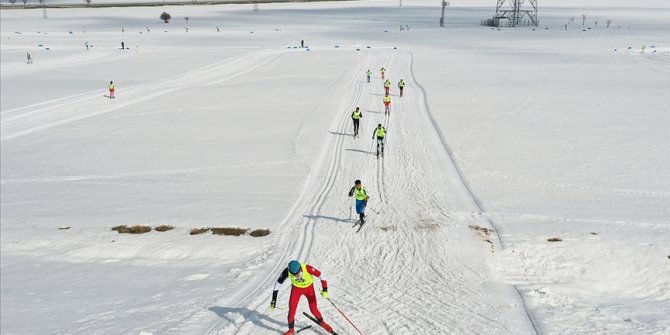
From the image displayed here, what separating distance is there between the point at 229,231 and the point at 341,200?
4.25 metres

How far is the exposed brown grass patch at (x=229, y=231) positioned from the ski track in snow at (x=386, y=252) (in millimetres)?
1361

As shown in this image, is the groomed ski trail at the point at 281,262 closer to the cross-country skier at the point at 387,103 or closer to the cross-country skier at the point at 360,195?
the cross-country skier at the point at 360,195

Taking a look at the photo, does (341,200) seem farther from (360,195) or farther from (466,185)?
(466,185)

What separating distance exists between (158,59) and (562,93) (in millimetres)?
45009

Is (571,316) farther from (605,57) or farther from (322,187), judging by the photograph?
(605,57)

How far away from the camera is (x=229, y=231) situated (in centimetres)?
1611

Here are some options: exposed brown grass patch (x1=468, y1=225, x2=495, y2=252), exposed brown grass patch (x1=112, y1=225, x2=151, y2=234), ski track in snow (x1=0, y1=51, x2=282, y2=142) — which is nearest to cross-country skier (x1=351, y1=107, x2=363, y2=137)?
exposed brown grass patch (x1=468, y1=225, x2=495, y2=252)

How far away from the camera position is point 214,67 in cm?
5384

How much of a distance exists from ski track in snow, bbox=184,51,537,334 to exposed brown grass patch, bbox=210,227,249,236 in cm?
136

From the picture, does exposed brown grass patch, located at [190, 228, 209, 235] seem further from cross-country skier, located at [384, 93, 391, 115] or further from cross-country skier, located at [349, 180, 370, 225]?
cross-country skier, located at [384, 93, 391, 115]

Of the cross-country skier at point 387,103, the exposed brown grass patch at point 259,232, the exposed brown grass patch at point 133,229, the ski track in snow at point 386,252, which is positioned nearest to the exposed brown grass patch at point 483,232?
the ski track in snow at point 386,252

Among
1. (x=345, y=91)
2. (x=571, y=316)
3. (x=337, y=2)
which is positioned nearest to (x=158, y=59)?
(x=345, y=91)

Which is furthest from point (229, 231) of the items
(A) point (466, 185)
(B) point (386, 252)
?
(A) point (466, 185)

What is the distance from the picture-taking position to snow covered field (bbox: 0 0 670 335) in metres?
11.7
